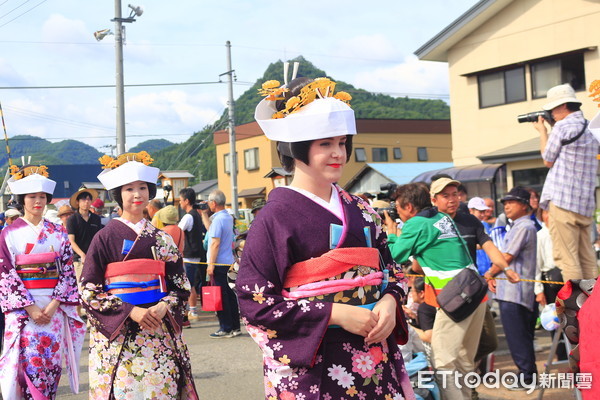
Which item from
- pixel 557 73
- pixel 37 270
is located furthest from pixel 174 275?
pixel 557 73

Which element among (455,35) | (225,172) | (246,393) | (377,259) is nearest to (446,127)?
(225,172)

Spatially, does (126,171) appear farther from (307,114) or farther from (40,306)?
(307,114)

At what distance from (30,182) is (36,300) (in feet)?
3.32

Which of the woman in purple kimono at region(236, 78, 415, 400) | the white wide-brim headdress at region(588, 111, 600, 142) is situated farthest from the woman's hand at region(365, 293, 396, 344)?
the white wide-brim headdress at region(588, 111, 600, 142)

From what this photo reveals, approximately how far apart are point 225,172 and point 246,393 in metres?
37.8

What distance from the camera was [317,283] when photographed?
8.48 ft

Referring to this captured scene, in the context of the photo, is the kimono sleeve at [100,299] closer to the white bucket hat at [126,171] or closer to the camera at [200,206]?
the white bucket hat at [126,171]

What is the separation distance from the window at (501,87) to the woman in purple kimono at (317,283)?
57.2 feet

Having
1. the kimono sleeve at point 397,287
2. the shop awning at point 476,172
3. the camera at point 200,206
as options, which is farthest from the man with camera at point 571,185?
the shop awning at point 476,172

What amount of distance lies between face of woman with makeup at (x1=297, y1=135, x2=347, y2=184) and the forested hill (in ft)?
151

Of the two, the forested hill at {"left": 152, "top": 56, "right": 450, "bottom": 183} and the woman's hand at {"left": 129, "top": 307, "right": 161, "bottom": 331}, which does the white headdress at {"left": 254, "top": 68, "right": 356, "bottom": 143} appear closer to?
the woman's hand at {"left": 129, "top": 307, "right": 161, "bottom": 331}

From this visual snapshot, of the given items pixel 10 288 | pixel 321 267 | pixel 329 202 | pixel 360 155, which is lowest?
pixel 10 288

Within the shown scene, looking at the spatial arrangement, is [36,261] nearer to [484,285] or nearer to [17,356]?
[17,356]

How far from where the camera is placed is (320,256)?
2602 mm
